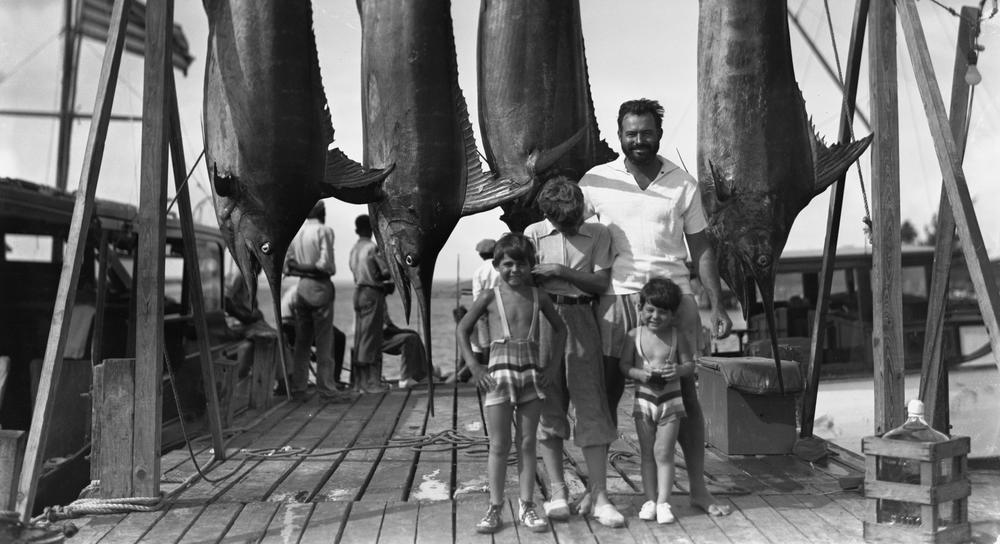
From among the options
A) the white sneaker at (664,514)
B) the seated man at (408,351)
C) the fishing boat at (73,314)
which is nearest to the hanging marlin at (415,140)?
the white sneaker at (664,514)

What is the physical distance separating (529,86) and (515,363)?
1630mm

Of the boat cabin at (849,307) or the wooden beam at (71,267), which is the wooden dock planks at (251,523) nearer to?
the wooden beam at (71,267)

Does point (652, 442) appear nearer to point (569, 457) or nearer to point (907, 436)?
point (907, 436)

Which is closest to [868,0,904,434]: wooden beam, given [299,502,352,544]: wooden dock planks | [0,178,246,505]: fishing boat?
[299,502,352,544]: wooden dock planks

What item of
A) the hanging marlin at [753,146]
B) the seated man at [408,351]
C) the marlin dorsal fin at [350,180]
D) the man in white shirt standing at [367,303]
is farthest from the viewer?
the seated man at [408,351]

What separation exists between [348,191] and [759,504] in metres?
1.94

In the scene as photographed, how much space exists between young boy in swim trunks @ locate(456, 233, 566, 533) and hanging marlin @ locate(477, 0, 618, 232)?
113cm

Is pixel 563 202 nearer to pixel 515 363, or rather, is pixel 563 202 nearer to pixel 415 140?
pixel 515 363

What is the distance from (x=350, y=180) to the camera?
3.80m

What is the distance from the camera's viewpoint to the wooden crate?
2.78 metres

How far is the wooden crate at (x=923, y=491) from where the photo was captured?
278 centimetres

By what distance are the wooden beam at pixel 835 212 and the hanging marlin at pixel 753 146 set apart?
285mm

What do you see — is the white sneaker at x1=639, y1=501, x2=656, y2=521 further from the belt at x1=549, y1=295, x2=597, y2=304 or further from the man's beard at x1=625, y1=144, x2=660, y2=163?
the man's beard at x1=625, y1=144, x2=660, y2=163

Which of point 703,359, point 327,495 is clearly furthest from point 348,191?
point 703,359
